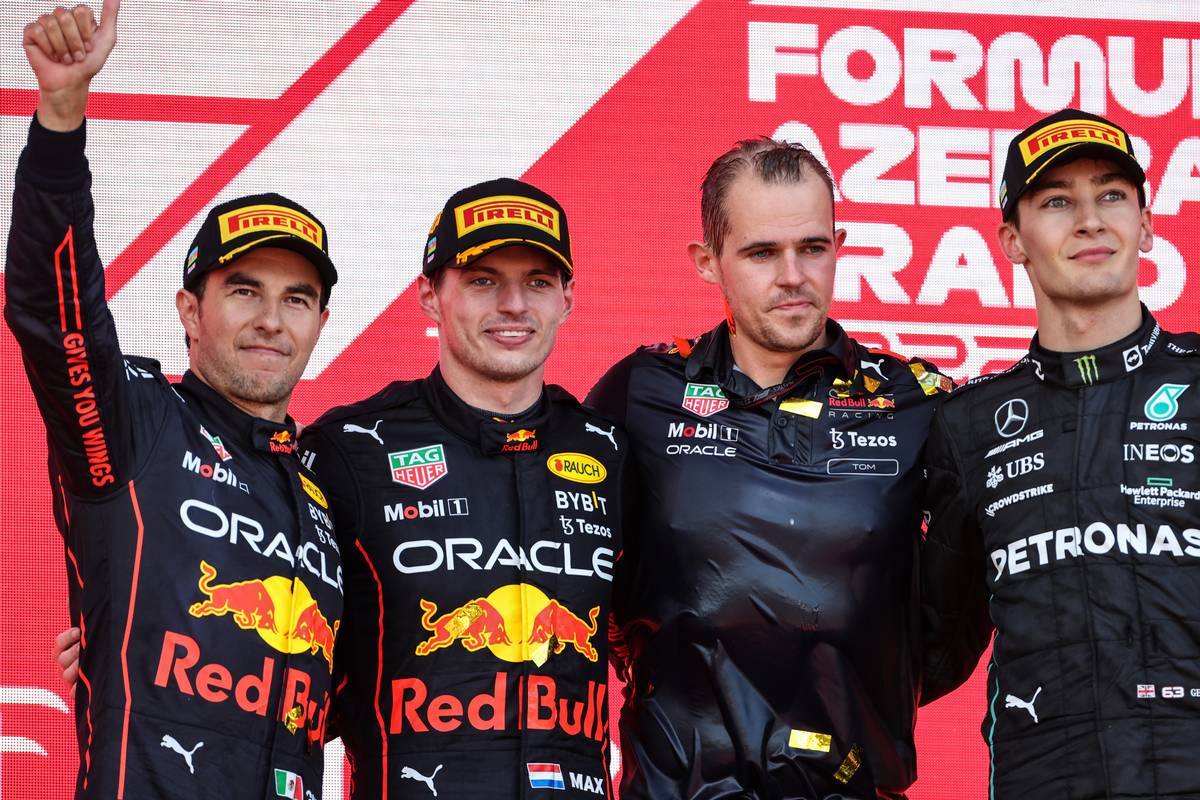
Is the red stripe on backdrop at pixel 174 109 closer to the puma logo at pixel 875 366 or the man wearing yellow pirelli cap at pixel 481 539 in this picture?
the man wearing yellow pirelli cap at pixel 481 539

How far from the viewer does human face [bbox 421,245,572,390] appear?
9.56 feet

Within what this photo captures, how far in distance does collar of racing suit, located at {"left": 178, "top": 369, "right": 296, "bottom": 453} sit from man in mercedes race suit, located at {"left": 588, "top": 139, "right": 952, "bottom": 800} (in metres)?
0.71

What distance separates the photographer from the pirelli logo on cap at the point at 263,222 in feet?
9.09

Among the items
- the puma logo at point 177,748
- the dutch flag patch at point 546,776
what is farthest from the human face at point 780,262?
the puma logo at point 177,748

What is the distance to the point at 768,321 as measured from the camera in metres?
3.04

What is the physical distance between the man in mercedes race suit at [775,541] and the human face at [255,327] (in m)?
0.69

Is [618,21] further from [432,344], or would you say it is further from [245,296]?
[245,296]

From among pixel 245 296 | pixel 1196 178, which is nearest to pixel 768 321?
pixel 245 296

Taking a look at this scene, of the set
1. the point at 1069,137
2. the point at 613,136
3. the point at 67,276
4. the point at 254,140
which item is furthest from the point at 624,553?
the point at 254,140

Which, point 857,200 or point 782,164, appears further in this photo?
point 857,200

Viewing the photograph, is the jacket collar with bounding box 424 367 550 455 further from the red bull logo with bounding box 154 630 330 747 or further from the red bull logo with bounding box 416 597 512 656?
the red bull logo with bounding box 154 630 330 747

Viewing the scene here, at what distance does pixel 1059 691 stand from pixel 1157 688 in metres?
0.15

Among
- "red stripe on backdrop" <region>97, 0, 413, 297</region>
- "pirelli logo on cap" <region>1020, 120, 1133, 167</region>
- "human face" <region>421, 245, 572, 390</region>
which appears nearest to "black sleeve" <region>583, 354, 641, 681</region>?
"human face" <region>421, 245, 572, 390</region>

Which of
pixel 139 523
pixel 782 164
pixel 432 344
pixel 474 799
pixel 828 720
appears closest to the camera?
pixel 139 523
